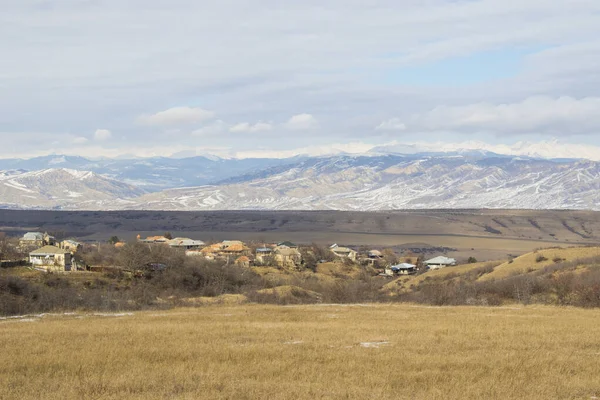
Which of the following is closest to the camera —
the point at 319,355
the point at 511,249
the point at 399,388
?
the point at 399,388

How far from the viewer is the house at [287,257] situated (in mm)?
117750

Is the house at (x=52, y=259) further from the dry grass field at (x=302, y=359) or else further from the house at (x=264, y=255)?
the dry grass field at (x=302, y=359)

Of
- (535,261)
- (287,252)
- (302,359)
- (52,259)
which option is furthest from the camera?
(287,252)

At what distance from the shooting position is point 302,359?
2278cm

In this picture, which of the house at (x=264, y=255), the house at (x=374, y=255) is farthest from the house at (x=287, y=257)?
the house at (x=374, y=255)

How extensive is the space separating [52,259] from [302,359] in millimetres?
74629

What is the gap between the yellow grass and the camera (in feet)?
270

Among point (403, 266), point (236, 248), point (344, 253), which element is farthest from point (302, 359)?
point (344, 253)

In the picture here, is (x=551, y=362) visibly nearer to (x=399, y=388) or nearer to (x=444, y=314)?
(x=399, y=388)

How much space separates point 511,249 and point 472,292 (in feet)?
420

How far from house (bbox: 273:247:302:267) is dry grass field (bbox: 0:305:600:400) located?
81.7 m

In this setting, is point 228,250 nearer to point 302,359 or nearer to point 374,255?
point 374,255

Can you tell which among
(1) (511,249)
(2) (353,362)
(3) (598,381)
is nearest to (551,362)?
(3) (598,381)

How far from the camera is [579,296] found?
164ft
